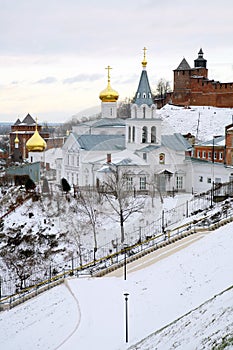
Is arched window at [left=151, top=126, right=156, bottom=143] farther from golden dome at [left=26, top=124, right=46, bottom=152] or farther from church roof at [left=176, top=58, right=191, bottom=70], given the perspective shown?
church roof at [left=176, top=58, right=191, bottom=70]

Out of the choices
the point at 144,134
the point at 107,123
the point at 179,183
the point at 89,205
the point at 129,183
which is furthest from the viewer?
the point at 107,123

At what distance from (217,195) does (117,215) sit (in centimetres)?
516

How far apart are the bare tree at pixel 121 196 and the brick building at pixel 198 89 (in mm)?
33473

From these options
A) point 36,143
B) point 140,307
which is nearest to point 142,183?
point 36,143

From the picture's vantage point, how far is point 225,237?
19469mm

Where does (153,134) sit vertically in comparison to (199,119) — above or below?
below

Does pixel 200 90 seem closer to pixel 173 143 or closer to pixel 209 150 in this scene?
pixel 209 150

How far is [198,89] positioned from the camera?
6216cm

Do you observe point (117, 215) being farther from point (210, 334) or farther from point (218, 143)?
point (210, 334)

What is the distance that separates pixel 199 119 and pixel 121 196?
3195 centimetres

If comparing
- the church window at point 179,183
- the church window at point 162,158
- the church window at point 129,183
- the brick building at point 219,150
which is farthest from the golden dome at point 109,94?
the church window at point 129,183

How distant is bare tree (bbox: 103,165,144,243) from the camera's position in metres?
26.8

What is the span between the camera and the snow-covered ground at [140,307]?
12391mm

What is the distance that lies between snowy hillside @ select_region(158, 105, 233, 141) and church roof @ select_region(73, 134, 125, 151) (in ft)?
59.7
